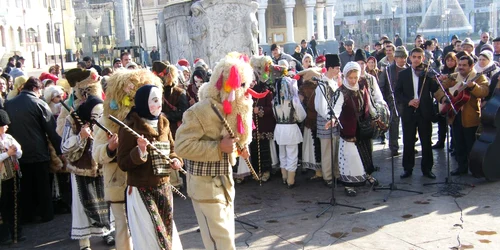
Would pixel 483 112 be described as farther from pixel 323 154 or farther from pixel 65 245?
pixel 65 245

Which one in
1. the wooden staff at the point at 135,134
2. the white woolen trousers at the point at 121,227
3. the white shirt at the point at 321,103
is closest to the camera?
the wooden staff at the point at 135,134

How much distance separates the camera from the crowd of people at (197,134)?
4676mm

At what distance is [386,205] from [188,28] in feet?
24.2

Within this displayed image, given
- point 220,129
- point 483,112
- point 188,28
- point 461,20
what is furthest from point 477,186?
point 461,20

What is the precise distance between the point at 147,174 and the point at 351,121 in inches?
147

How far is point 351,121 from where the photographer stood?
303 inches

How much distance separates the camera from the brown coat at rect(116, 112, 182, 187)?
465 cm

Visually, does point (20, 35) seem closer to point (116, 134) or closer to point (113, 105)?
point (113, 105)

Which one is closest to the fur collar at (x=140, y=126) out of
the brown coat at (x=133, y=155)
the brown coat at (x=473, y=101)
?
the brown coat at (x=133, y=155)

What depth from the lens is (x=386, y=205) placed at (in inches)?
289

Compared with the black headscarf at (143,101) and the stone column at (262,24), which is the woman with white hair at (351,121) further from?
the stone column at (262,24)

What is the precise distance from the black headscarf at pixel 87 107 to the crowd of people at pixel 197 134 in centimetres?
2

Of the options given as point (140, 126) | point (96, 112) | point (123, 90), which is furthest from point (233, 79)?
point (96, 112)

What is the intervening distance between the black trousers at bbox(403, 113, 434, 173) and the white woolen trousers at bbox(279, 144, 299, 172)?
1724 millimetres
